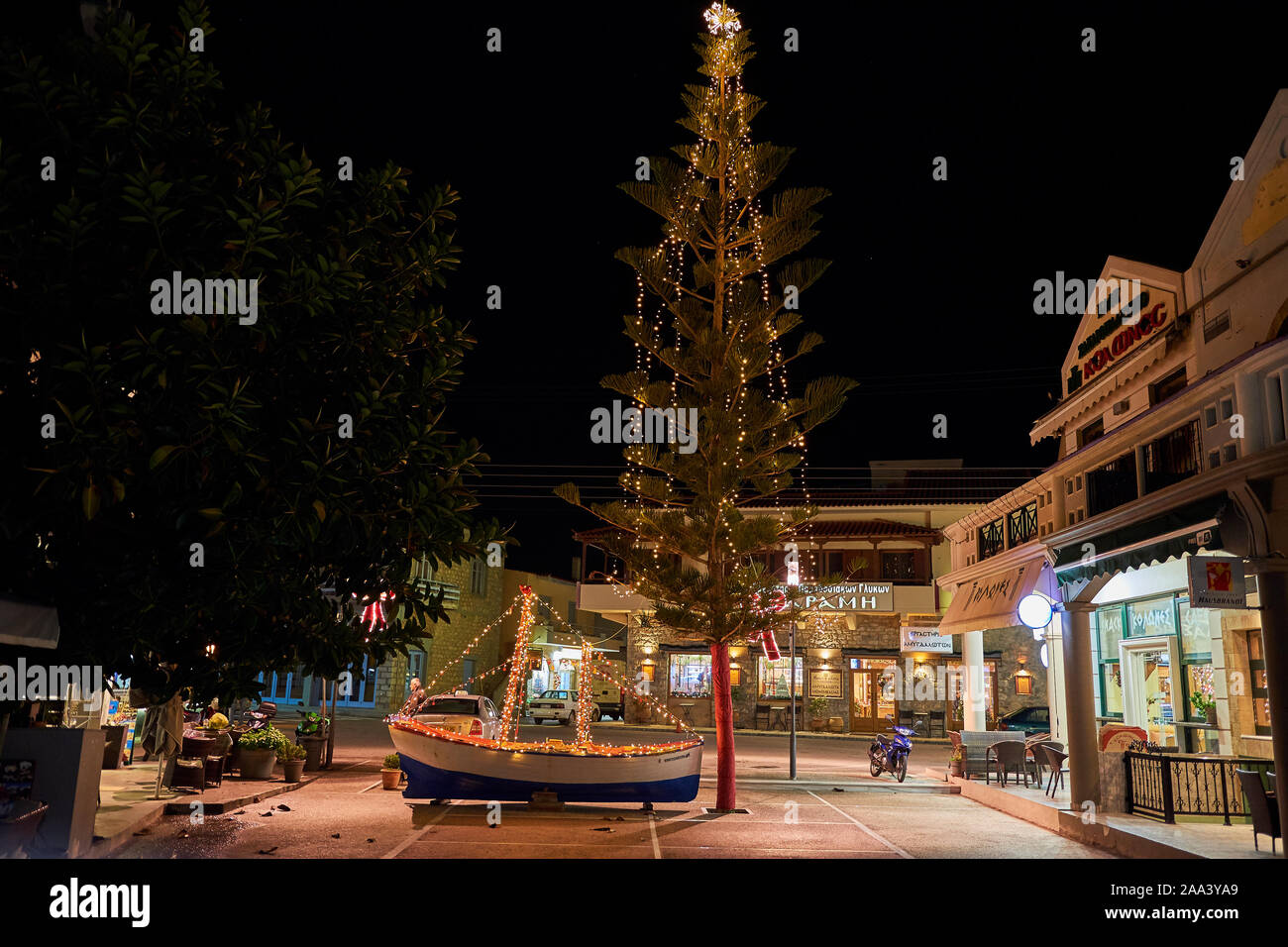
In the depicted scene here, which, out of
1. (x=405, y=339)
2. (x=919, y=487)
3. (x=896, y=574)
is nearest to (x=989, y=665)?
(x=896, y=574)

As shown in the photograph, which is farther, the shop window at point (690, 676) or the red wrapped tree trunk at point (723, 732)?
the shop window at point (690, 676)

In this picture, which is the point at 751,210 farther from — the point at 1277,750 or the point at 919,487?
the point at 919,487

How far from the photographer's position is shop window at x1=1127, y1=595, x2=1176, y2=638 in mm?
14945

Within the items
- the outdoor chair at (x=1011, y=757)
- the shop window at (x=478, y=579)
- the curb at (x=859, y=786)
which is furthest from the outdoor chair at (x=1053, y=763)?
the shop window at (x=478, y=579)

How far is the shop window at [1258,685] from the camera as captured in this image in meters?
12.9

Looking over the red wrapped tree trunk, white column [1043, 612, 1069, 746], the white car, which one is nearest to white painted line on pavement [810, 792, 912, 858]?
the red wrapped tree trunk

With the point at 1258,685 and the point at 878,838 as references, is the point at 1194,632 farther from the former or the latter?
the point at 878,838

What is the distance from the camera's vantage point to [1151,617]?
616 inches

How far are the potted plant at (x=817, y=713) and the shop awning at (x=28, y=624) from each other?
27.2 meters

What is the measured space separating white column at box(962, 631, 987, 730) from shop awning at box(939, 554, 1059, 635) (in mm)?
1592

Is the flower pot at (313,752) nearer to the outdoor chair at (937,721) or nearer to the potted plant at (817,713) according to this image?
the potted plant at (817,713)

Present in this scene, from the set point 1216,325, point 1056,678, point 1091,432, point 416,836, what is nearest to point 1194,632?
point 1056,678

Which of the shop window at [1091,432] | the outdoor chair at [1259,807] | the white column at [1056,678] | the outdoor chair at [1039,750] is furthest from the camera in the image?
the white column at [1056,678]

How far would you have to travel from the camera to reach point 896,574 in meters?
31.1
